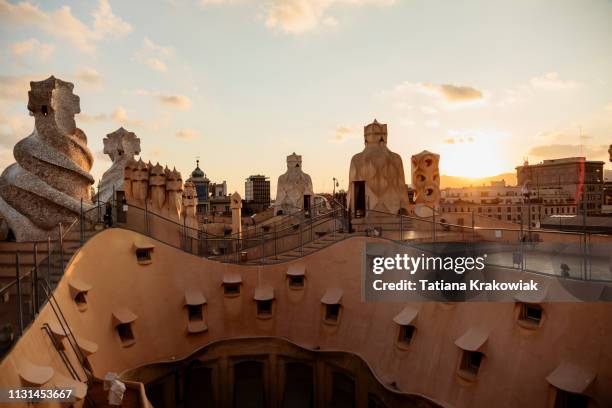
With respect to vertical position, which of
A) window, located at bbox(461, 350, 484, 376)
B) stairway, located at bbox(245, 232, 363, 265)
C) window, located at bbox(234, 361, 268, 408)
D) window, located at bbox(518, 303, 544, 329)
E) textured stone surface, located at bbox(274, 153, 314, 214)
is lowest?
window, located at bbox(234, 361, 268, 408)

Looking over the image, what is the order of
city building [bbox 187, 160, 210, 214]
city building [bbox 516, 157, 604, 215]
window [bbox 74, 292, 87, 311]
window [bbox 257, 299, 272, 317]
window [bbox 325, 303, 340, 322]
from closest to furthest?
1. window [bbox 74, 292, 87, 311]
2. window [bbox 325, 303, 340, 322]
3. window [bbox 257, 299, 272, 317]
4. city building [bbox 516, 157, 604, 215]
5. city building [bbox 187, 160, 210, 214]

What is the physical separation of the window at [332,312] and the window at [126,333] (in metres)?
6.97

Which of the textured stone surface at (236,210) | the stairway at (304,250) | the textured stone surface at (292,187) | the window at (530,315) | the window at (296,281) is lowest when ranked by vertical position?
the window at (296,281)

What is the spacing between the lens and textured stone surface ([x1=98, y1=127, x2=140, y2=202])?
2473cm

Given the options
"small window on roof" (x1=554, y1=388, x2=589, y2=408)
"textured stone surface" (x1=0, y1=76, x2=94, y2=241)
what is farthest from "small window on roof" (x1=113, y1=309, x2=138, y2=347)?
"small window on roof" (x1=554, y1=388, x2=589, y2=408)

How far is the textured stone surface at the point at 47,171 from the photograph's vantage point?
49.6 feet

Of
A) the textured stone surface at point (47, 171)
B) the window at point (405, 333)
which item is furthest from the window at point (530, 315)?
the textured stone surface at point (47, 171)

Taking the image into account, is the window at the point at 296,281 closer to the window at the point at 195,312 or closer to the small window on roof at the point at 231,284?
the small window on roof at the point at 231,284

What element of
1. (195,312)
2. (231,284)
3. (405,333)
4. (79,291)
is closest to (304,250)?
(231,284)

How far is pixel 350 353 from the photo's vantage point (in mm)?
15695

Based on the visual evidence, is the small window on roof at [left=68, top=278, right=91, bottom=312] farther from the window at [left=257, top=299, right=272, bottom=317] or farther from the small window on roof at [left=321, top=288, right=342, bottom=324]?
the small window on roof at [left=321, top=288, right=342, bottom=324]

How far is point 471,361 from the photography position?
11312 millimetres

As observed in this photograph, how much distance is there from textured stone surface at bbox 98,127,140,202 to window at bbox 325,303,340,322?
14.3 m

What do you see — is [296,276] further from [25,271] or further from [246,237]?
[25,271]
